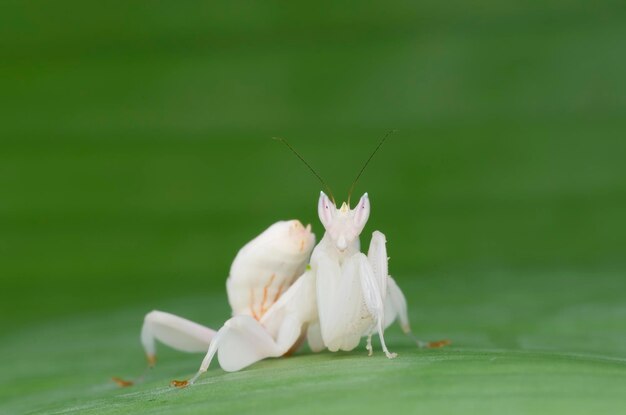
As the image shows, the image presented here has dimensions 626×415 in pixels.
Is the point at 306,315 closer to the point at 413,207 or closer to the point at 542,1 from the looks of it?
the point at 413,207

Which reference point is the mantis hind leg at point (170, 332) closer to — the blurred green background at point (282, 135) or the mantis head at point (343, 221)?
the mantis head at point (343, 221)

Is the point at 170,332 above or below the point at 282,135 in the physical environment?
below

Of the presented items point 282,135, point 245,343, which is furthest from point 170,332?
point 282,135

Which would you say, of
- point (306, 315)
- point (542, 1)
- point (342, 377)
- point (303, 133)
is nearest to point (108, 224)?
point (303, 133)

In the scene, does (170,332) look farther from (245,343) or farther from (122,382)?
(245,343)

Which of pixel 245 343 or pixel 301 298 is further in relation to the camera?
pixel 301 298

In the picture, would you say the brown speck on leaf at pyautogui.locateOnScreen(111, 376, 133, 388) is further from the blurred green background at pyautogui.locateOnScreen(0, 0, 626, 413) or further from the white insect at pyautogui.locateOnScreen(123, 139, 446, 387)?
the blurred green background at pyautogui.locateOnScreen(0, 0, 626, 413)

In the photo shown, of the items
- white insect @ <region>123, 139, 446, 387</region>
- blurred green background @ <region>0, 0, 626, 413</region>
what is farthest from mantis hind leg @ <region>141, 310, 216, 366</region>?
blurred green background @ <region>0, 0, 626, 413</region>

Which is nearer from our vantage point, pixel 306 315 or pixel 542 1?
pixel 306 315
